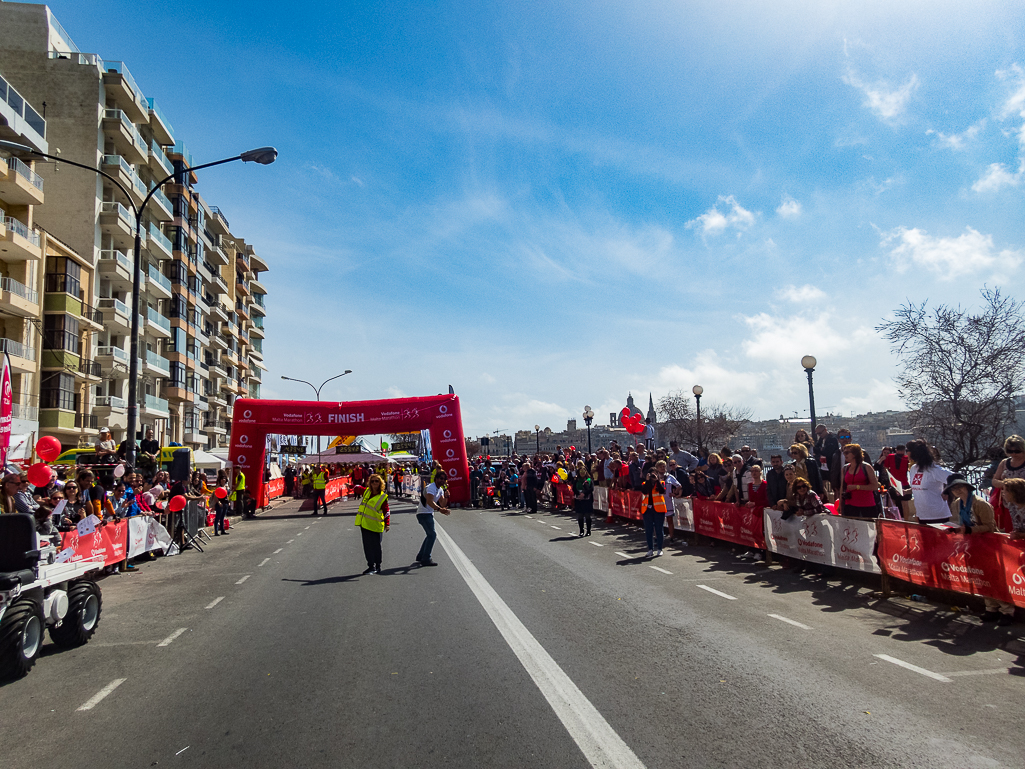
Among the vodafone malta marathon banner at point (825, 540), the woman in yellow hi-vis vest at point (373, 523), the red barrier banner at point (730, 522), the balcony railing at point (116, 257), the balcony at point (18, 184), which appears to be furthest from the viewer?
the balcony railing at point (116, 257)

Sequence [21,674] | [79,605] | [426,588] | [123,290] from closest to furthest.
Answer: [21,674], [79,605], [426,588], [123,290]

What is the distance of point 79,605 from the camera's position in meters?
7.17

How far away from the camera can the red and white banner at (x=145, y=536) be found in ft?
43.2

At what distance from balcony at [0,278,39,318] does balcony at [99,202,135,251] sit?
8.32 m

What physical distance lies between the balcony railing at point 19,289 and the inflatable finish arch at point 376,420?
11515 mm

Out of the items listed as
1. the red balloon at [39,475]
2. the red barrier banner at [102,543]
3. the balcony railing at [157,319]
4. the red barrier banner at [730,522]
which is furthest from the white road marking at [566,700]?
the balcony railing at [157,319]

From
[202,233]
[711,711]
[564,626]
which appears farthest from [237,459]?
[202,233]

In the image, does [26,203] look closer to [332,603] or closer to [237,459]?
[237,459]

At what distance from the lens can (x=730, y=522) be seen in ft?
42.5

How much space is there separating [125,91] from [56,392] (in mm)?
19082

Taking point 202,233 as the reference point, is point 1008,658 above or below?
below

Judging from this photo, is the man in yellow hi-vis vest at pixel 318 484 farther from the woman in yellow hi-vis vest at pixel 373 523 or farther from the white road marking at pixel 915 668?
the white road marking at pixel 915 668

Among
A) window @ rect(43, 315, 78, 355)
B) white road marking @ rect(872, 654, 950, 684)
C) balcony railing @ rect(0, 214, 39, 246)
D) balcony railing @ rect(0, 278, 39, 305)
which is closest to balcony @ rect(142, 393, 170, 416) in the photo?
window @ rect(43, 315, 78, 355)

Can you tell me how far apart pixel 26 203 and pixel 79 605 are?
109ft
